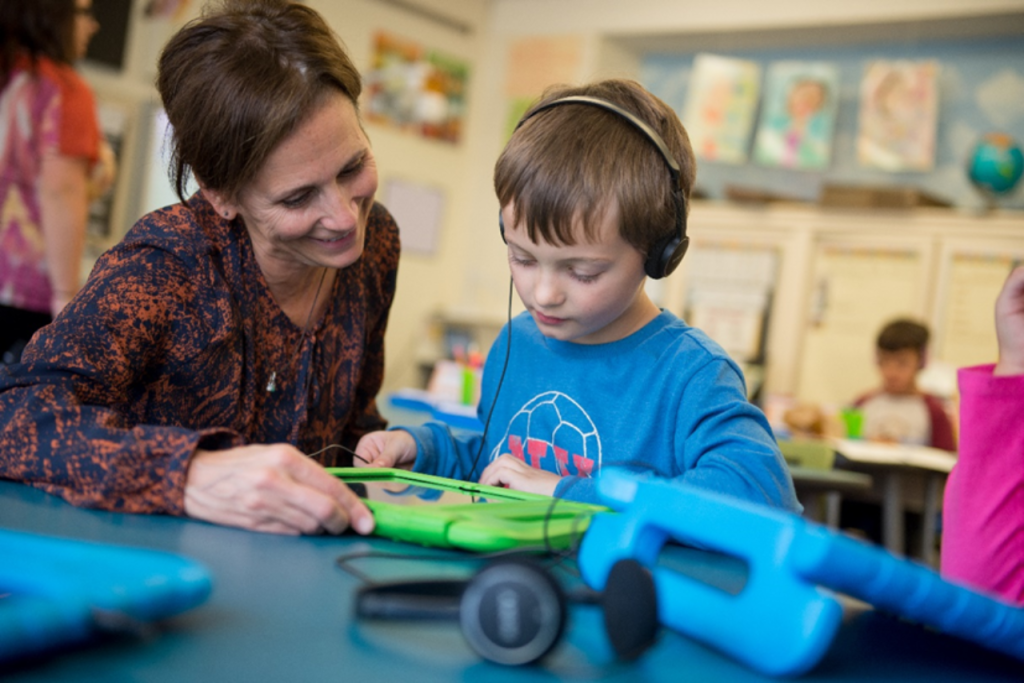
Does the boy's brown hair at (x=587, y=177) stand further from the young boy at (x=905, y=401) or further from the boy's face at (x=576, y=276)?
the young boy at (x=905, y=401)

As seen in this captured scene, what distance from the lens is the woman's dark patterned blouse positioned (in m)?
0.77

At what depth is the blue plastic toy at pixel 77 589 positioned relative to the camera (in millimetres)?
407

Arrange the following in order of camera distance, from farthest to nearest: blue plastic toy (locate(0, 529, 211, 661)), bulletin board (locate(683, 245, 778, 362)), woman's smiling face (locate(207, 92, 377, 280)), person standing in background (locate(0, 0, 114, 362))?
bulletin board (locate(683, 245, 778, 362))
person standing in background (locate(0, 0, 114, 362))
woman's smiling face (locate(207, 92, 377, 280))
blue plastic toy (locate(0, 529, 211, 661))

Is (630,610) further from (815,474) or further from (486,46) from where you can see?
(486,46)

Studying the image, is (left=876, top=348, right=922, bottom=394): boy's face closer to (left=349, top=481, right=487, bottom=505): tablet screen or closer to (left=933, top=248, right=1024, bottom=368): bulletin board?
(left=933, top=248, right=1024, bottom=368): bulletin board

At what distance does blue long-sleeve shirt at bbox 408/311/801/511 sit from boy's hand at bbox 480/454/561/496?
0.02 meters

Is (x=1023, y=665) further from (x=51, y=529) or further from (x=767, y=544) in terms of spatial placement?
(x=51, y=529)

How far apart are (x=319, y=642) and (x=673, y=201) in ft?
2.18

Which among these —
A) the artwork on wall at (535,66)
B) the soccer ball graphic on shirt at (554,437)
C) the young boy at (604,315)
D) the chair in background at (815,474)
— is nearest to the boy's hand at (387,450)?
the young boy at (604,315)

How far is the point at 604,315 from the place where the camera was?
3.41ft

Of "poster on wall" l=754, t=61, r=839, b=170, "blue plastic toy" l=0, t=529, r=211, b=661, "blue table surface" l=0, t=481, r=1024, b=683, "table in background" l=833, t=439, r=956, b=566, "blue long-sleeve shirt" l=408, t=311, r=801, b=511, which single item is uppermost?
"poster on wall" l=754, t=61, r=839, b=170

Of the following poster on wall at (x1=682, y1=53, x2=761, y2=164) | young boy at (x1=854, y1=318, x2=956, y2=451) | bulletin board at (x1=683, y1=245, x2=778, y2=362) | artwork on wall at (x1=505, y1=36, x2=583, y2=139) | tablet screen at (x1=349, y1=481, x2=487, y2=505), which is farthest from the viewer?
artwork on wall at (x1=505, y1=36, x2=583, y2=139)

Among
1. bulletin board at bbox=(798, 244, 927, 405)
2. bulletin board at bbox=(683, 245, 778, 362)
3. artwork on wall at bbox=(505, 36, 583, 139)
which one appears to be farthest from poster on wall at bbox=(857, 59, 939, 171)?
artwork on wall at bbox=(505, 36, 583, 139)

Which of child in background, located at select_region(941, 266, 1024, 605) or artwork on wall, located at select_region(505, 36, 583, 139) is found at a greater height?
artwork on wall, located at select_region(505, 36, 583, 139)
